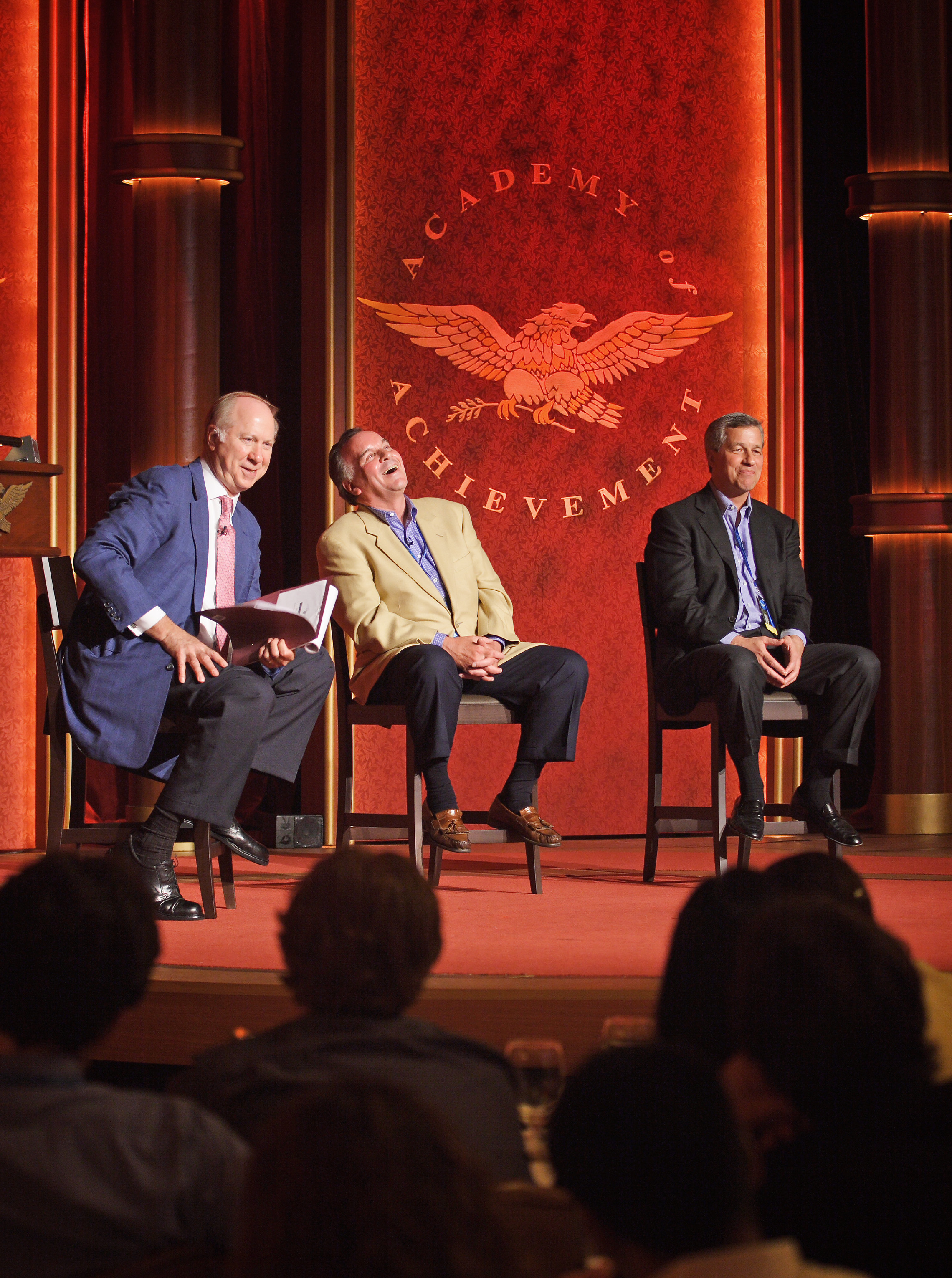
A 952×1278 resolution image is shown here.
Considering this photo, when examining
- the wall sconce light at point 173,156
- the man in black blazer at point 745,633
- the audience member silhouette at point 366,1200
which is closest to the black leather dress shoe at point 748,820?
the man in black blazer at point 745,633

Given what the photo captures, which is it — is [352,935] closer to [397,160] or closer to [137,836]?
[137,836]

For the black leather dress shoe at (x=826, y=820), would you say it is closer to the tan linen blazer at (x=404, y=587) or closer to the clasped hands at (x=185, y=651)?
the tan linen blazer at (x=404, y=587)

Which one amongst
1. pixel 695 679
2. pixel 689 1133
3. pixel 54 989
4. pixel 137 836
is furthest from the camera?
pixel 695 679

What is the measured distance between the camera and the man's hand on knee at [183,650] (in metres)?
2.99

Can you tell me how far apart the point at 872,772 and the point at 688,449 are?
1.40 metres

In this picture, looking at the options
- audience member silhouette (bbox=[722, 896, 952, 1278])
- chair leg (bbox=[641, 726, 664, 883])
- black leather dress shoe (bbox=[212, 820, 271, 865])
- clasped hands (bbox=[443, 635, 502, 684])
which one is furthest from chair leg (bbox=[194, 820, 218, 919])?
audience member silhouette (bbox=[722, 896, 952, 1278])

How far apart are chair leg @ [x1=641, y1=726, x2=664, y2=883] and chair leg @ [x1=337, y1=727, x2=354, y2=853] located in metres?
0.76

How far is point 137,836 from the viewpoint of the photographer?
9.59 ft

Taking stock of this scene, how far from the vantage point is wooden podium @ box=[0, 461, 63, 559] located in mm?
4125

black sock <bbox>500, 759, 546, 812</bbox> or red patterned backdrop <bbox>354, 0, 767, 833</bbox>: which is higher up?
red patterned backdrop <bbox>354, 0, 767, 833</bbox>

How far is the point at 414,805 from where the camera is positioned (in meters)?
3.38

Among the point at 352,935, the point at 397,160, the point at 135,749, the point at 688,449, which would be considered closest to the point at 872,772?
the point at 688,449

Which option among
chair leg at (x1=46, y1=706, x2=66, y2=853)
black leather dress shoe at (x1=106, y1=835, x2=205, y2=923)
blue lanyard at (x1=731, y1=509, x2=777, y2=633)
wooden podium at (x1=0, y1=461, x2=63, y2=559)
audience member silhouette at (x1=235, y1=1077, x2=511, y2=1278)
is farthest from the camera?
wooden podium at (x1=0, y1=461, x2=63, y2=559)

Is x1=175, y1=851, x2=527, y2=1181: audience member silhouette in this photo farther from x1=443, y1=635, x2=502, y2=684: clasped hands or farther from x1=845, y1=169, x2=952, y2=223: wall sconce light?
x1=845, y1=169, x2=952, y2=223: wall sconce light
